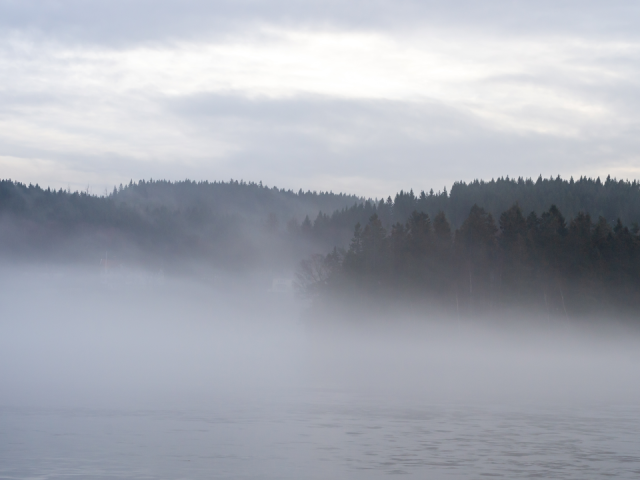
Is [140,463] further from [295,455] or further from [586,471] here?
[586,471]

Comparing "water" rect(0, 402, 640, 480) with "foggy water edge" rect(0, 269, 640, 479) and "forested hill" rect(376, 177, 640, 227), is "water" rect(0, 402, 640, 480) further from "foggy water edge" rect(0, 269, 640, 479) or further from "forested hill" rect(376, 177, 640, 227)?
"forested hill" rect(376, 177, 640, 227)

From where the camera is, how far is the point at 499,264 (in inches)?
4183

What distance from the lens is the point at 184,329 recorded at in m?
175

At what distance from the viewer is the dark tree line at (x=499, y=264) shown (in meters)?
93.3

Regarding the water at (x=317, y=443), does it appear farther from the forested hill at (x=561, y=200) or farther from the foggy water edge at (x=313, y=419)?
the forested hill at (x=561, y=200)

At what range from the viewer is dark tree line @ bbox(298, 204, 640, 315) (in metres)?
93.3

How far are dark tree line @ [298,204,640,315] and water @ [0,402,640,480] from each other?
61643mm

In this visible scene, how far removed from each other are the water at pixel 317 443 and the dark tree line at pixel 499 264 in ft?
202

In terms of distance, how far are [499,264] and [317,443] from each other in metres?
85.2

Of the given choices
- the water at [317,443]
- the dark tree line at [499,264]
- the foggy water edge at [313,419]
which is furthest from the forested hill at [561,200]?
the water at [317,443]

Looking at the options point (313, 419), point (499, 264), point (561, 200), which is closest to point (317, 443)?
point (313, 419)

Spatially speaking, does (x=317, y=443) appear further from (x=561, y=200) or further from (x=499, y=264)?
(x=561, y=200)

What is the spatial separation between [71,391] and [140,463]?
2326 centimetres

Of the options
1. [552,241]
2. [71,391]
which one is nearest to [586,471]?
[71,391]
